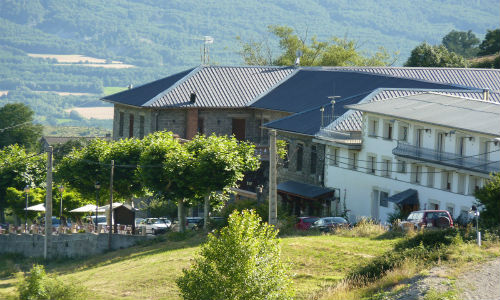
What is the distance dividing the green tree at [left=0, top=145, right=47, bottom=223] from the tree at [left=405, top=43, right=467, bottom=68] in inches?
1890

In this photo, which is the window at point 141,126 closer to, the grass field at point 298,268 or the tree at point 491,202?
the grass field at point 298,268

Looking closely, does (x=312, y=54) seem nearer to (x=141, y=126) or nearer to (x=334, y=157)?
(x=141, y=126)

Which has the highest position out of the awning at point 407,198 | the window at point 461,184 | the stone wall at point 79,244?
the window at point 461,184

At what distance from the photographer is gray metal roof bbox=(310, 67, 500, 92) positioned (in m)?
74.0

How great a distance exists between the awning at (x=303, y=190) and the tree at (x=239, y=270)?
29163 millimetres

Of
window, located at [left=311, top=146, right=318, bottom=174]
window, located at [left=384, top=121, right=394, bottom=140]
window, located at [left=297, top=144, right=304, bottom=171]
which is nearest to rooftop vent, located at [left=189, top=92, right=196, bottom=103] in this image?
window, located at [left=297, top=144, right=304, bottom=171]

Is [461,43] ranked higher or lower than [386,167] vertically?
higher

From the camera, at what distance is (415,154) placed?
169 feet

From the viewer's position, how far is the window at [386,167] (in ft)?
177

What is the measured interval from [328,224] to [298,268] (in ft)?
31.8

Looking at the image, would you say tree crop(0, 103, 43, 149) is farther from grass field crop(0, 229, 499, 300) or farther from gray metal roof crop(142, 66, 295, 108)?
grass field crop(0, 229, 499, 300)

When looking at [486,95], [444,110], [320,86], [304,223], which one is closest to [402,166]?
[444,110]

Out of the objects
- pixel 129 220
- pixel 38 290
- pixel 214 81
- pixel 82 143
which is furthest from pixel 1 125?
pixel 38 290

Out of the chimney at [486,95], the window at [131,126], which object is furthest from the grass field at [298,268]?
the window at [131,126]
